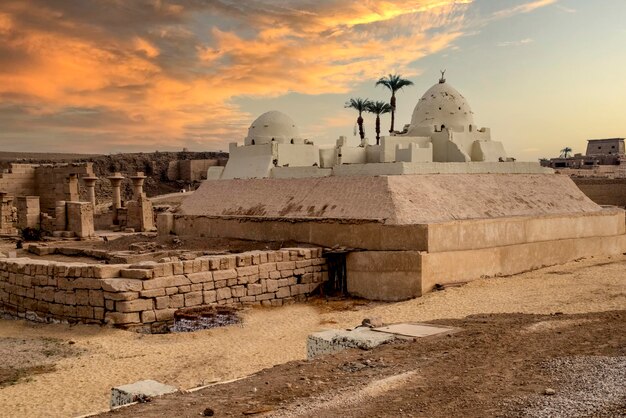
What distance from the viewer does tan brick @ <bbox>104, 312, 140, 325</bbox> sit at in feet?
35.6

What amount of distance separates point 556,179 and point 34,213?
69.9 ft

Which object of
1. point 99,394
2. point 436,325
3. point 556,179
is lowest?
point 99,394

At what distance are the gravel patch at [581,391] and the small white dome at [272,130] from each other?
1847 centimetres

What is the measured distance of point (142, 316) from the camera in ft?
36.3

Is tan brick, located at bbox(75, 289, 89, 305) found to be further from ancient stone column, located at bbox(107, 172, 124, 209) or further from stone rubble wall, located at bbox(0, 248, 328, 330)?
ancient stone column, located at bbox(107, 172, 124, 209)

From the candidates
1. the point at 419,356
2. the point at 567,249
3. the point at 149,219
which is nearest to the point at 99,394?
the point at 419,356

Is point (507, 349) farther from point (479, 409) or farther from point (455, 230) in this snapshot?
point (455, 230)

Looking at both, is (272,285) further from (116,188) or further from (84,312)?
(116,188)

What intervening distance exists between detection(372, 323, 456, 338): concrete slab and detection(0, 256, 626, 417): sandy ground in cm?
187

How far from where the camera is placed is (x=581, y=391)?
5.08 metres

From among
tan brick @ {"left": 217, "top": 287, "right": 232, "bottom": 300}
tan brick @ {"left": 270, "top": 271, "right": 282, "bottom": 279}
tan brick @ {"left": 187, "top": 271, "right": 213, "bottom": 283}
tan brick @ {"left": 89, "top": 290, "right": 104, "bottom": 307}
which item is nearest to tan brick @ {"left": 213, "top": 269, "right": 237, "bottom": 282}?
tan brick @ {"left": 187, "top": 271, "right": 213, "bottom": 283}

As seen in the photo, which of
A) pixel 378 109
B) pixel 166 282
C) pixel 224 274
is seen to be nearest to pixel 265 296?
pixel 224 274

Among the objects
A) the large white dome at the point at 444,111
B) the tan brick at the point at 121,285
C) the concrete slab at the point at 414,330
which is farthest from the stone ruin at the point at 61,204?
the concrete slab at the point at 414,330

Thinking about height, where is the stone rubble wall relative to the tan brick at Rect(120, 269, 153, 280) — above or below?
below
